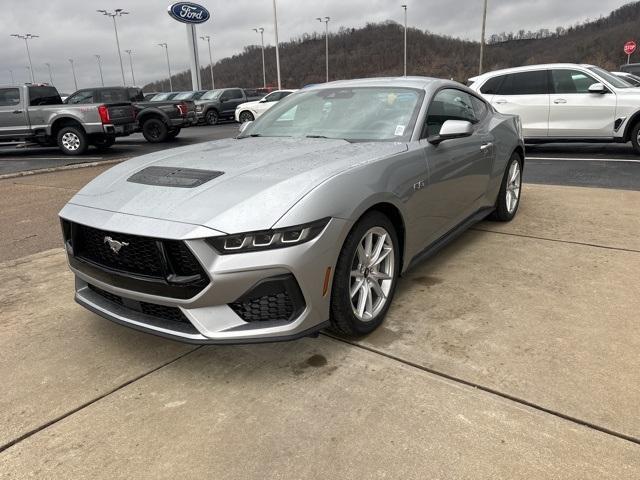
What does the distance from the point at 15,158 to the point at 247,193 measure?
12978 mm

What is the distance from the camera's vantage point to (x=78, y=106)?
12.3m

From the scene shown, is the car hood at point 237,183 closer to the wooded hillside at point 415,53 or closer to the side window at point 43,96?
the side window at point 43,96

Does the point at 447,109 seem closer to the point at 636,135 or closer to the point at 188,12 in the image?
the point at 636,135

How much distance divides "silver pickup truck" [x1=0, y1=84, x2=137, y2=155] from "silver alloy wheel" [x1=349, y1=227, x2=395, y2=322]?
36.9 feet

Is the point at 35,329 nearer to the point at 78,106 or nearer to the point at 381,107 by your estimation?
the point at 381,107

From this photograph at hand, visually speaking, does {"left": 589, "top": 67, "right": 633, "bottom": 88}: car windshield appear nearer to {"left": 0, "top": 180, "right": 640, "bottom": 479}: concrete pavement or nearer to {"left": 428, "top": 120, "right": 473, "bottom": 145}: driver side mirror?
{"left": 0, "top": 180, "right": 640, "bottom": 479}: concrete pavement

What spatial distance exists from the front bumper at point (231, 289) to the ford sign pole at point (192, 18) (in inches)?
1213

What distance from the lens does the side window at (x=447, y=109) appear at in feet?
11.7

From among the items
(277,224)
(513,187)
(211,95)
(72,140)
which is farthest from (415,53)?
(277,224)

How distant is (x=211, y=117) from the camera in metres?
22.9

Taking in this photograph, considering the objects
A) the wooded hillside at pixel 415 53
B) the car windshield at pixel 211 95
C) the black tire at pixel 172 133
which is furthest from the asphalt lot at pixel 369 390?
the wooded hillside at pixel 415 53

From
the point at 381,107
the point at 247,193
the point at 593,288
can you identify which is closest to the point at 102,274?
the point at 247,193

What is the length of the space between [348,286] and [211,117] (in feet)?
71.4

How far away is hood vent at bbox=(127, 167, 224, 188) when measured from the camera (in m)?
2.66
